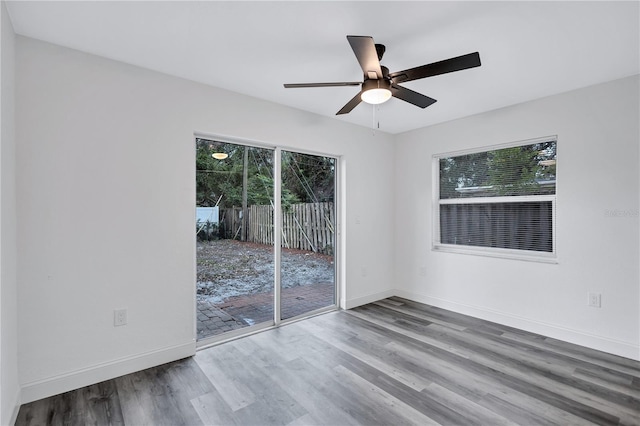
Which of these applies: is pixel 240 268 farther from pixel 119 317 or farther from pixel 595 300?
pixel 595 300

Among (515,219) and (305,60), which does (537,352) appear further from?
(305,60)

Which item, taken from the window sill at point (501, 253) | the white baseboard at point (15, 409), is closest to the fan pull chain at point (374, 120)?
the window sill at point (501, 253)

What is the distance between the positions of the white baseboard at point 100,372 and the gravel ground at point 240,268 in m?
0.54

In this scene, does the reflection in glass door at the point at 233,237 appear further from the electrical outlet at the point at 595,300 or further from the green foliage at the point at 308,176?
the electrical outlet at the point at 595,300

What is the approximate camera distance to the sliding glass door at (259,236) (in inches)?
121

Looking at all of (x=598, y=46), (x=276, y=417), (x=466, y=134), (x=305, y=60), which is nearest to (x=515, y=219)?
(x=466, y=134)

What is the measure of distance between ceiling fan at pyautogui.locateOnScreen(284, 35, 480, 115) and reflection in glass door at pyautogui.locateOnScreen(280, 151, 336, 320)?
57.6 inches

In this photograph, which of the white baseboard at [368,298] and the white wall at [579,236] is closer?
the white wall at [579,236]

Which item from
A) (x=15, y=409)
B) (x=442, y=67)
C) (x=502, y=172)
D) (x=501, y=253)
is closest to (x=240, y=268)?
(x=15, y=409)

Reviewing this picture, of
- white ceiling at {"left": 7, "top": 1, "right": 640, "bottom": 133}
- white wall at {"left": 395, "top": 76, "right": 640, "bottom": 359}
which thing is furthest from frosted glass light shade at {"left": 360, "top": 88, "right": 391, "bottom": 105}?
white wall at {"left": 395, "top": 76, "right": 640, "bottom": 359}

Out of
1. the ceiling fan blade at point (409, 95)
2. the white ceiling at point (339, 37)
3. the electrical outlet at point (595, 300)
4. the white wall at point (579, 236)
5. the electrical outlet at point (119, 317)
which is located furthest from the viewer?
the electrical outlet at point (595, 300)

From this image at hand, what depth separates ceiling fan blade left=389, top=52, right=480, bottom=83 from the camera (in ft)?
5.88

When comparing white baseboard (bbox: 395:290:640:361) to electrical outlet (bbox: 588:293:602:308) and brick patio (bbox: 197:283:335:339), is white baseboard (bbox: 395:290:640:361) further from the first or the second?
brick patio (bbox: 197:283:335:339)

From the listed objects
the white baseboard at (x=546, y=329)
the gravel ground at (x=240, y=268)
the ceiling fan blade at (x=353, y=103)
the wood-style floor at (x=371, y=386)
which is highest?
the ceiling fan blade at (x=353, y=103)
